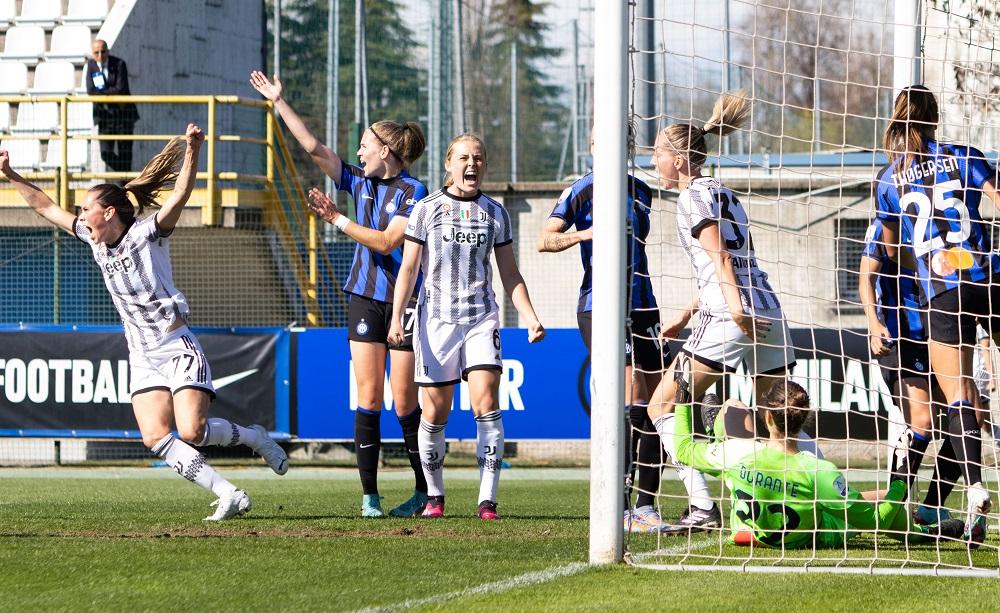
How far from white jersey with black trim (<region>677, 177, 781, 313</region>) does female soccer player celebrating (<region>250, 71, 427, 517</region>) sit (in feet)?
5.57

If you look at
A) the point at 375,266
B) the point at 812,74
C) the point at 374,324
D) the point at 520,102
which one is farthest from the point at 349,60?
the point at 374,324

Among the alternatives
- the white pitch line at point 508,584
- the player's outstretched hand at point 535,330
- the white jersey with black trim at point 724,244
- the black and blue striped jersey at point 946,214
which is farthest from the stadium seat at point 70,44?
the white pitch line at point 508,584

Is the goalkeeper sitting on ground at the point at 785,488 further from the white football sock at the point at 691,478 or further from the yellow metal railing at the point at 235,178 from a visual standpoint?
the yellow metal railing at the point at 235,178

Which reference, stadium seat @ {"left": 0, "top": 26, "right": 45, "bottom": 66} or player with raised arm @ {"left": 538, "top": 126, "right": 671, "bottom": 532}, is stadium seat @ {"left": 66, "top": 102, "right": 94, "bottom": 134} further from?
player with raised arm @ {"left": 538, "top": 126, "right": 671, "bottom": 532}

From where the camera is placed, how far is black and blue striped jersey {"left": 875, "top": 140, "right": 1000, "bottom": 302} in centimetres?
602

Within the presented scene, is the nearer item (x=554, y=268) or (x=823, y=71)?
(x=554, y=268)

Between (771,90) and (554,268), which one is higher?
(771,90)

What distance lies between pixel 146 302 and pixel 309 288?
912cm

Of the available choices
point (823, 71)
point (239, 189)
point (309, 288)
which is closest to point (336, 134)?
point (239, 189)

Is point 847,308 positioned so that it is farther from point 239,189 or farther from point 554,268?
point 239,189

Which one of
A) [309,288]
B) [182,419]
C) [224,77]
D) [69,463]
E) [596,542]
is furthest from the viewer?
[224,77]

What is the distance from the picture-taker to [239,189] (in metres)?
17.0

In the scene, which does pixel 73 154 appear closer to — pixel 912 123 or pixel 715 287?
pixel 715 287

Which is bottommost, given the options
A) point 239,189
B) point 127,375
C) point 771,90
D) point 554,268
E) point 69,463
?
point 69,463
